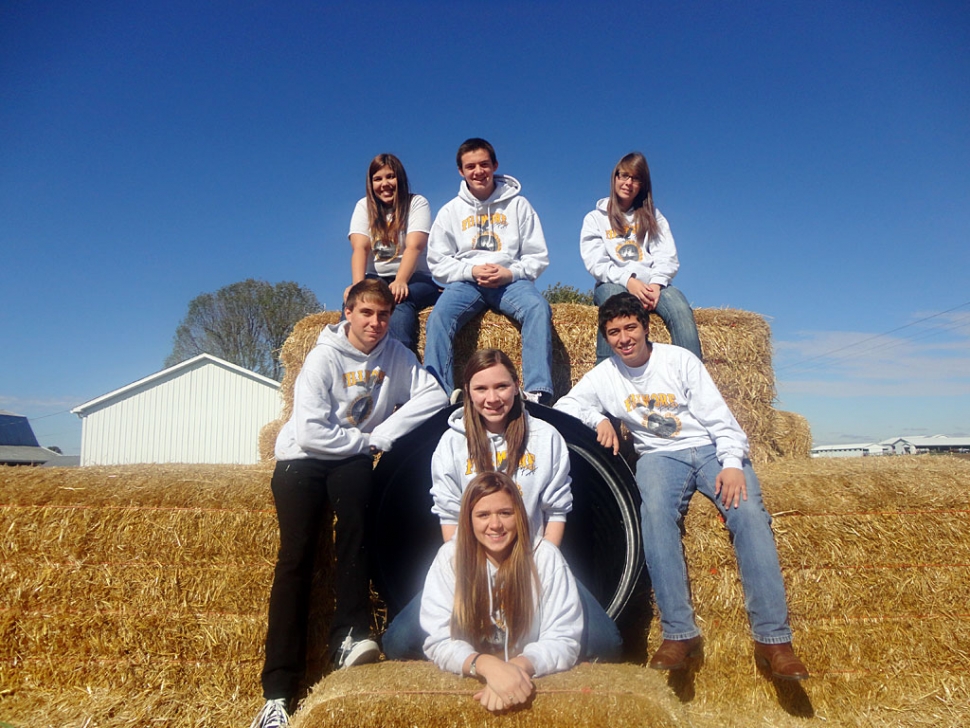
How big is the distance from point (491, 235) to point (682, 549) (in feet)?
6.97

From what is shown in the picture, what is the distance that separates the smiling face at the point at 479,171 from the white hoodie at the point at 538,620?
235 cm

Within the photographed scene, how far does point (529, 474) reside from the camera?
2.54 meters

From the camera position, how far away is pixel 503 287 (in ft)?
12.4

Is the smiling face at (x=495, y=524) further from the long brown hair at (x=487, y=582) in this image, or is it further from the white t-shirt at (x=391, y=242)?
the white t-shirt at (x=391, y=242)

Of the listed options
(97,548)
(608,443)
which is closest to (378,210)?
(608,443)

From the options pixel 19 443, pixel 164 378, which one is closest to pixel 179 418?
pixel 164 378

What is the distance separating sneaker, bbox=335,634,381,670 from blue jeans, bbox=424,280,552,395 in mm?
1380

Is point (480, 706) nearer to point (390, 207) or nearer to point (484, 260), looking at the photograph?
point (484, 260)

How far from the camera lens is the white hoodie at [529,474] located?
252 centimetres

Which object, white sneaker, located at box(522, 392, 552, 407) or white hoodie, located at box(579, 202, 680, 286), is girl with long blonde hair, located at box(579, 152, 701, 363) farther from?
white sneaker, located at box(522, 392, 552, 407)

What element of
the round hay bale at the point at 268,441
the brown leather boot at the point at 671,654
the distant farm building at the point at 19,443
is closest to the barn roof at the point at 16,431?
the distant farm building at the point at 19,443

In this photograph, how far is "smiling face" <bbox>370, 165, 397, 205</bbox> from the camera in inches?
152

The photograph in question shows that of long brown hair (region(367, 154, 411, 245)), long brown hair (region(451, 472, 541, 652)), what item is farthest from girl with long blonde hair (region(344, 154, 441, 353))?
long brown hair (region(451, 472, 541, 652))

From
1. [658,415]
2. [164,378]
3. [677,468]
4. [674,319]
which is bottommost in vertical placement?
[677,468]
